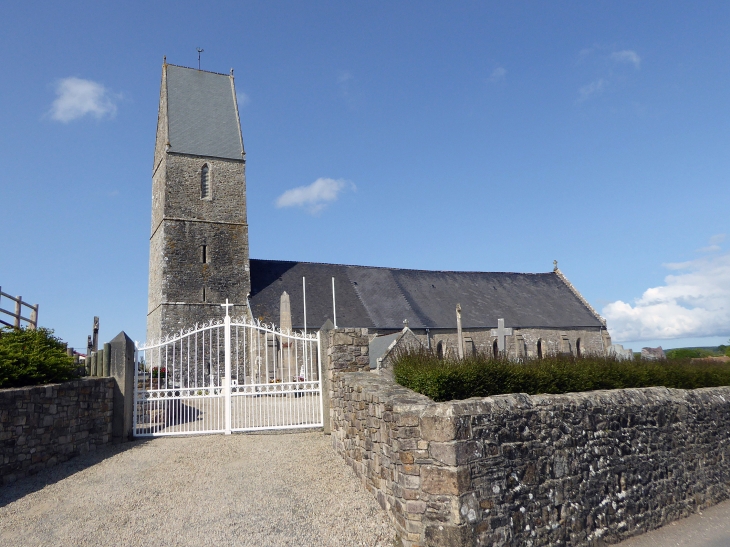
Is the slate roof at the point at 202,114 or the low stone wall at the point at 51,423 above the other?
the slate roof at the point at 202,114

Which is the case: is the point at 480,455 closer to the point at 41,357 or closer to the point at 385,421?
the point at 385,421

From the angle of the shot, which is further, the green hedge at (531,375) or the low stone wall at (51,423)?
the low stone wall at (51,423)

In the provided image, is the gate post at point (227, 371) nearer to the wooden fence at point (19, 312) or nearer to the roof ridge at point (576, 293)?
the wooden fence at point (19, 312)

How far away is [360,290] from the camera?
29047 millimetres

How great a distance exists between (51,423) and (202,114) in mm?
22642

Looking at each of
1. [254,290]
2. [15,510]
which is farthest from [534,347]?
[15,510]

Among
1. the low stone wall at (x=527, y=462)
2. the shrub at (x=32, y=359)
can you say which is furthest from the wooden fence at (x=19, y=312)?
the low stone wall at (x=527, y=462)

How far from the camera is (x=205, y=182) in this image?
2694 cm

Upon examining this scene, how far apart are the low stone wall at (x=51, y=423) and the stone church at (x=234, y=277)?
11.9 metres

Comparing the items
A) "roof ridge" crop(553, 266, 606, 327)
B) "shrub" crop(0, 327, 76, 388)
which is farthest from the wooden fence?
"roof ridge" crop(553, 266, 606, 327)

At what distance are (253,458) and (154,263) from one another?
19670 millimetres

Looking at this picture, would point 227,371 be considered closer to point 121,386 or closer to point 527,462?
point 121,386

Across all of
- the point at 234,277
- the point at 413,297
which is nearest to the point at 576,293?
the point at 413,297

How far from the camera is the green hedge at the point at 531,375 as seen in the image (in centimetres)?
747
